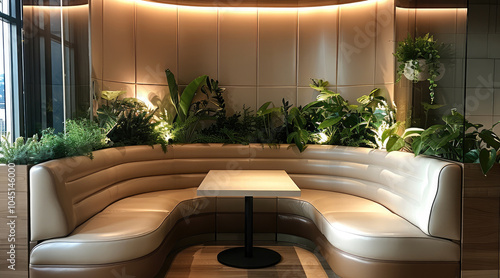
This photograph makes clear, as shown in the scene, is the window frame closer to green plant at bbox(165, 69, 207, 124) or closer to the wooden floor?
the wooden floor

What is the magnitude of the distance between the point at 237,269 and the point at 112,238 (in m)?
1.35

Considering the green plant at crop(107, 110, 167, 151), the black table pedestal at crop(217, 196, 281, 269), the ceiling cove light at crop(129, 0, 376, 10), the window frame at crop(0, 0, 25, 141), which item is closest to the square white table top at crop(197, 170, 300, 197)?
the black table pedestal at crop(217, 196, 281, 269)

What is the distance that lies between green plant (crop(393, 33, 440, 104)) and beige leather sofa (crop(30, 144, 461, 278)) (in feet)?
2.64

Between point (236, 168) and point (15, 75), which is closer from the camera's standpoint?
point (15, 75)

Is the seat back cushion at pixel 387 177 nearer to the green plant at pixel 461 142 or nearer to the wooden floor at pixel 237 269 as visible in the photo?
the green plant at pixel 461 142

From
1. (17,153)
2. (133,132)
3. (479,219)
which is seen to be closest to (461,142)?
(479,219)

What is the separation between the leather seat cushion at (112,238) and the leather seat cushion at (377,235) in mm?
1415

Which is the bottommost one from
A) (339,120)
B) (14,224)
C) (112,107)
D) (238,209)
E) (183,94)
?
(238,209)

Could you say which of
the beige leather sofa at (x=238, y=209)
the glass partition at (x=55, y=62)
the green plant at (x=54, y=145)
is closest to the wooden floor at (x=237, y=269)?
the beige leather sofa at (x=238, y=209)

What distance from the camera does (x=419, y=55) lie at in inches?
152

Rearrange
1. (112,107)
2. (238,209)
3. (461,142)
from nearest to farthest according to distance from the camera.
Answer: (461,142)
(238,209)
(112,107)

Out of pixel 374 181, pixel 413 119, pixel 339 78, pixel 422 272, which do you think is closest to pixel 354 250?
pixel 422 272

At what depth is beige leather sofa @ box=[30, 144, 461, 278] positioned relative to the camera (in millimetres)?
2828

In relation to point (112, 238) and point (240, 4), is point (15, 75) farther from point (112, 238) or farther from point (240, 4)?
point (240, 4)
